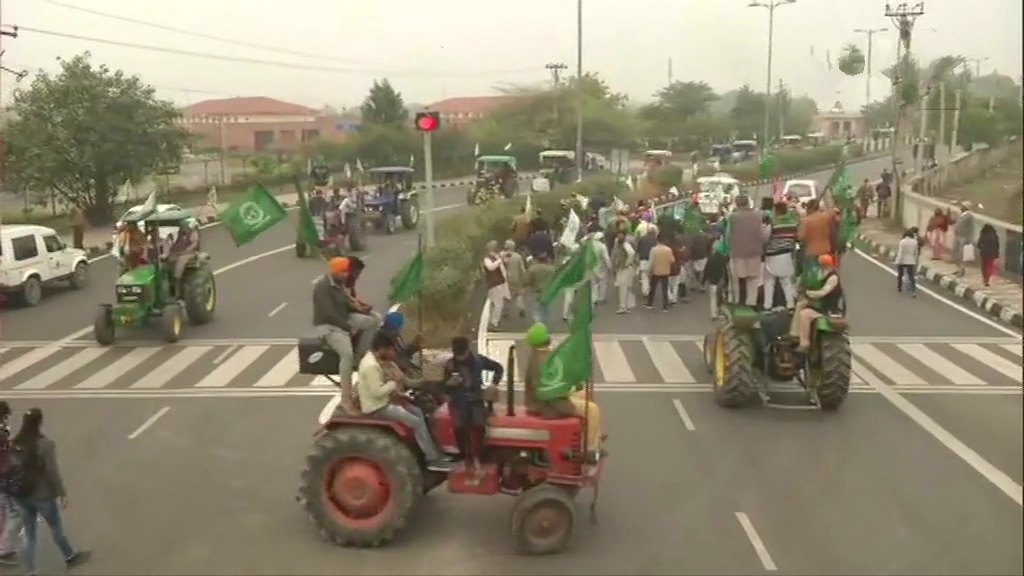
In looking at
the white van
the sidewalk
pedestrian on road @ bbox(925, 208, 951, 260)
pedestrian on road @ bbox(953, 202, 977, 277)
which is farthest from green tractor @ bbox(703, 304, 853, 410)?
the white van

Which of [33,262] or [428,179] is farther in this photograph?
[33,262]

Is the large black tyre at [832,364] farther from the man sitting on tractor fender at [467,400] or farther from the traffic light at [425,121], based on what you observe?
the traffic light at [425,121]

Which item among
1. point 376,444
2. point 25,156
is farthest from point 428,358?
point 25,156

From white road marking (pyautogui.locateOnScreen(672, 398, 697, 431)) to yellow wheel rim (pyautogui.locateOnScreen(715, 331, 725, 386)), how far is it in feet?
1.61

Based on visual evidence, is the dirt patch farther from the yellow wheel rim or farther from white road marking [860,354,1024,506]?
the yellow wheel rim

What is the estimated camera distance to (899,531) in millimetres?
8445

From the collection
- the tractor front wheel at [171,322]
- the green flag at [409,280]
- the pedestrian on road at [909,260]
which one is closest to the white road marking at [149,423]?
the green flag at [409,280]

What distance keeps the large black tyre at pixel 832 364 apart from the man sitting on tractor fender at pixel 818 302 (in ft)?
0.53

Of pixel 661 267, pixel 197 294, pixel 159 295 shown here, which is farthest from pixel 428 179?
pixel 159 295

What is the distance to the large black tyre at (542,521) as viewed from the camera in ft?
26.8

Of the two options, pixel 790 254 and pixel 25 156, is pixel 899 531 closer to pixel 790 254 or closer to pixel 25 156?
pixel 790 254

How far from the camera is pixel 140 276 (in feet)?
56.5

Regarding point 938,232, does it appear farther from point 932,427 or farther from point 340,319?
point 340,319

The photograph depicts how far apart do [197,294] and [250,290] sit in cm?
421
